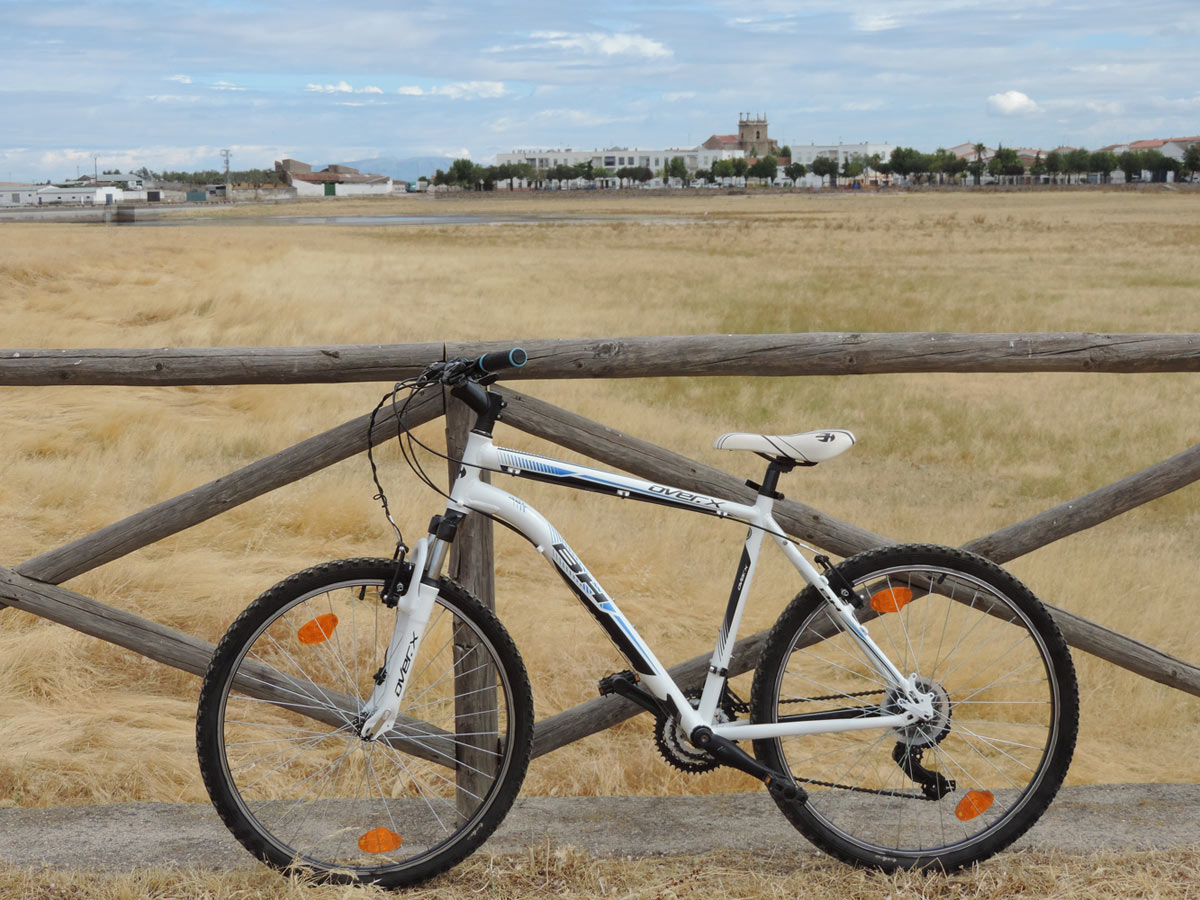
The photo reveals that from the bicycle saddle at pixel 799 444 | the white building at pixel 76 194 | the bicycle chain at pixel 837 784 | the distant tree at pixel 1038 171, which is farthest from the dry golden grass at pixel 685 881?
the distant tree at pixel 1038 171

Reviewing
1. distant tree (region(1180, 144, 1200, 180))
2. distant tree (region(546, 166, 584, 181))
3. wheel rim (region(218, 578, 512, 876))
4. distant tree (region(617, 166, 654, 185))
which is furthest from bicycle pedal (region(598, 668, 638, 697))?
distant tree (region(546, 166, 584, 181))

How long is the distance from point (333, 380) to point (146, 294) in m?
22.4

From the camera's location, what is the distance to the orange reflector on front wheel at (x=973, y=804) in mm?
3252

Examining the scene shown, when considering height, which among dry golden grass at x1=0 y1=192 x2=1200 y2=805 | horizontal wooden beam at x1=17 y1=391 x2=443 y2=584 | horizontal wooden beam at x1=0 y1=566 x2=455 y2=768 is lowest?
dry golden grass at x1=0 y1=192 x2=1200 y2=805

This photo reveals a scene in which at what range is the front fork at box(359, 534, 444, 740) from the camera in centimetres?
301

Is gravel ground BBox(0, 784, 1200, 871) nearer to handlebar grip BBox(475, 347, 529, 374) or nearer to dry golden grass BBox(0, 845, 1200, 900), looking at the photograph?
dry golden grass BBox(0, 845, 1200, 900)

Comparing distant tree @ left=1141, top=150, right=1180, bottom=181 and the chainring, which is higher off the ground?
distant tree @ left=1141, top=150, right=1180, bottom=181

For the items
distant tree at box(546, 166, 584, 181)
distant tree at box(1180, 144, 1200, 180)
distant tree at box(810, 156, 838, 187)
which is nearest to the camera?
distant tree at box(1180, 144, 1200, 180)

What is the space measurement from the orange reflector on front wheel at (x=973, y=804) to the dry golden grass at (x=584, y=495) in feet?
6.57

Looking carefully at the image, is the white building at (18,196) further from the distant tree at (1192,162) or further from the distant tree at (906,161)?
the distant tree at (1192,162)

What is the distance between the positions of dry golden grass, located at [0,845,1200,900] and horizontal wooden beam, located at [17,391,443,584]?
0.94 metres

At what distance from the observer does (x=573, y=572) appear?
3.05m

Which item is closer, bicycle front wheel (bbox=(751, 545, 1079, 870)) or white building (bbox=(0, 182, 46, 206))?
bicycle front wheel (bbox=(751, 545, 1079, 870))

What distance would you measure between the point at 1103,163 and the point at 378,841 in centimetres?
18079
